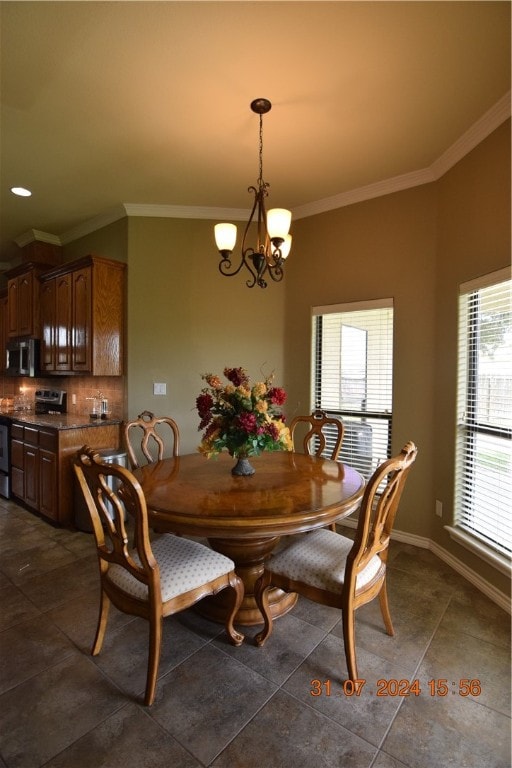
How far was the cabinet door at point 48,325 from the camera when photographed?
4.05m

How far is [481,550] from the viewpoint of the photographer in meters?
2.37

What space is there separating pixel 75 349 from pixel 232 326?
1609 mm

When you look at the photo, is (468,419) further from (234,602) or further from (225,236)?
(225,236)

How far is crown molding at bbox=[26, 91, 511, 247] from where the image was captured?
2301 millimetres

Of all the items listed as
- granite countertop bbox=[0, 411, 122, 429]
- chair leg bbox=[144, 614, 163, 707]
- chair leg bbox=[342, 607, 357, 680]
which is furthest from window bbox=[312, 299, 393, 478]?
chair leg bbox=[144, 614, 163, 707]

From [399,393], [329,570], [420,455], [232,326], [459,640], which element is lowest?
[459,640]

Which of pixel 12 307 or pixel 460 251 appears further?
pixel 12 307

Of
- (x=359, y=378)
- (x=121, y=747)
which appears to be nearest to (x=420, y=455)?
(x=359, y=378)

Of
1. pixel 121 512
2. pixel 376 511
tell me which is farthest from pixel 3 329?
pixel 376 511

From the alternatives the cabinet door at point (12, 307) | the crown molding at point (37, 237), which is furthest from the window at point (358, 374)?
the cabinet door at point (12, 307)

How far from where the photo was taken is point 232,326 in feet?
12.2

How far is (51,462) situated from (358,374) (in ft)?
9.50

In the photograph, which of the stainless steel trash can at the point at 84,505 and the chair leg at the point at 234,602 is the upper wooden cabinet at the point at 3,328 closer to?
the stainless steel trash can at the point at 84,505

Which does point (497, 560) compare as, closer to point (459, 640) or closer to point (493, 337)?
point (459, 640)
